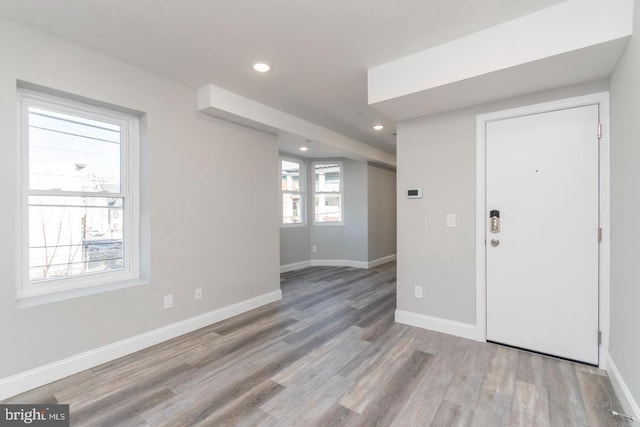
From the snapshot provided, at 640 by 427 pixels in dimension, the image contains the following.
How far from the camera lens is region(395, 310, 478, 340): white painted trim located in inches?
115

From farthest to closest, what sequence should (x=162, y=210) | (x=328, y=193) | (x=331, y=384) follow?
1. (x=328, y=193)
2. (x=162, y=210)
3. (x=331, y=384)

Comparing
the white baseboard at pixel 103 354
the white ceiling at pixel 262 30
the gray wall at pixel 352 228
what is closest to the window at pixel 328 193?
the gray wall at pixel 352 228

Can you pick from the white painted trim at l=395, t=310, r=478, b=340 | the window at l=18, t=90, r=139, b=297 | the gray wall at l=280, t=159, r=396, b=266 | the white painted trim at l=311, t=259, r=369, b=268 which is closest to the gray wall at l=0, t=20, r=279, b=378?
the window at l=18, t=90, r=139, b=297

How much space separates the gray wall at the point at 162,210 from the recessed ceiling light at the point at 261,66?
34.4 inches

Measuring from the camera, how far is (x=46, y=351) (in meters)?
2.20

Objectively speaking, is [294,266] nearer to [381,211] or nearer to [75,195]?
[381,211]

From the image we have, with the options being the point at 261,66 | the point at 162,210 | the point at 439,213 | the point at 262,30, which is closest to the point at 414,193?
the point at 439,213

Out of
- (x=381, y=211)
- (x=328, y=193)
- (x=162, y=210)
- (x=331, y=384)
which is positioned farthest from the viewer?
(x=381, y=211)

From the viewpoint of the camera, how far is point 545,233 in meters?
2.57

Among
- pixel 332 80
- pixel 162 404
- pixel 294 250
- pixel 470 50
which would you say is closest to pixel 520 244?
pixel 470 50

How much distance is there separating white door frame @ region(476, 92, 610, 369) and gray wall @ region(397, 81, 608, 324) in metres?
0.05

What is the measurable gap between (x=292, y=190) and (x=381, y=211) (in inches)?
81.5

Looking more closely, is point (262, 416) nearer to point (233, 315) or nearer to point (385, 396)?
point (385, 396)

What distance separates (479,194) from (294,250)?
413 cm
